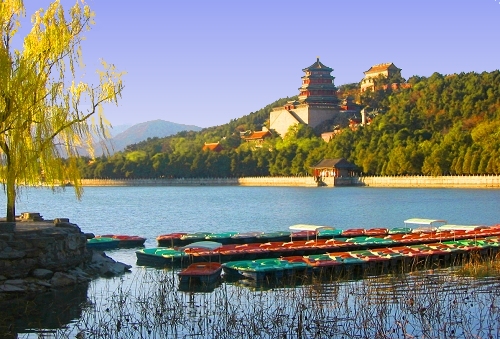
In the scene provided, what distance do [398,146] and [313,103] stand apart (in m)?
40.0

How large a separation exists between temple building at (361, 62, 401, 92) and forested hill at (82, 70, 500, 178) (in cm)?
803

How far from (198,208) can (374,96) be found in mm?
79282

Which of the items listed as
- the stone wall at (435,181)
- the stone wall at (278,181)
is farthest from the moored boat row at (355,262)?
the stone wall at (278,181)

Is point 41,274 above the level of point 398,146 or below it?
below

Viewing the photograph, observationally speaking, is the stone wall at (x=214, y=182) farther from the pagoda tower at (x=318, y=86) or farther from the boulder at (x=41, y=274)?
the boulder at (x=41, y=274)

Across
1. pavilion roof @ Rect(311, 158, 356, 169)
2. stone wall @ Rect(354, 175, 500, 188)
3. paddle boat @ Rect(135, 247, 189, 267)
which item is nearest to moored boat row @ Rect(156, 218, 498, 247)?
paddle boat @ Rect(135, 247, 189, 267)

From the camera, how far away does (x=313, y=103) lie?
121m

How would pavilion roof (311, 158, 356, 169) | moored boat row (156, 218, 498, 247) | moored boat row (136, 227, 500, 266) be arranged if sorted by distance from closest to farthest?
moored boat row (136, 227, 500, 266)
moored boat row (156, 218, 498, 247)
pavilion roof (311, 158, 356, 169)

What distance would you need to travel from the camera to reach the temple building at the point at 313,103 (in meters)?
120

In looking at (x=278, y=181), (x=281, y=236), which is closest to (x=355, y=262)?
(x=281, y=236)

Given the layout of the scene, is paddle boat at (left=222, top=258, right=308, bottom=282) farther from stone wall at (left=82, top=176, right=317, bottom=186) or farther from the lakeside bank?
stone wall at (left=82, top=176, right=317, bottom=186)

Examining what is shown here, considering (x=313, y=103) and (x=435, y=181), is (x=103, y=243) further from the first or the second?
(x=313, y=103)

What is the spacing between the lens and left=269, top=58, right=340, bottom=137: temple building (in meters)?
120

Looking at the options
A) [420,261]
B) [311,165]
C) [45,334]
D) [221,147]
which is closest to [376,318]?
[45,334]
